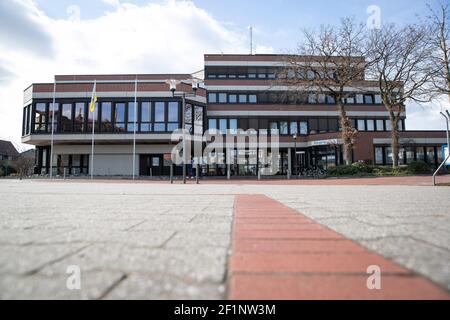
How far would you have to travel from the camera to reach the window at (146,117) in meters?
25.2

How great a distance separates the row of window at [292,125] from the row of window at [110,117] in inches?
269

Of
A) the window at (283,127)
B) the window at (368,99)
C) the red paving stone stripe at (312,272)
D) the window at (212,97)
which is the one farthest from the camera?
the window at (368,99)

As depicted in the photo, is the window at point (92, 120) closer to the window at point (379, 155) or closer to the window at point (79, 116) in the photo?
the window at point (79, 116)

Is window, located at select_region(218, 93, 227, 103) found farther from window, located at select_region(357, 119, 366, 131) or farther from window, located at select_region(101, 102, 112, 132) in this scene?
window, located at select_region(357, 119, 366, 131)

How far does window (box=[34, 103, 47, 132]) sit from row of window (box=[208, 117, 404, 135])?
16.4 metres

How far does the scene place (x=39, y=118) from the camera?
84.5 ft

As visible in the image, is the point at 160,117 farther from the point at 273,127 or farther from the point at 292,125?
the point at 292,125

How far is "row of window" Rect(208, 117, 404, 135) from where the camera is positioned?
31.3 meters

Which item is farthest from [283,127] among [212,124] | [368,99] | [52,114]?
[52,114]

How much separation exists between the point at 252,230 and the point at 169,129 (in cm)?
2360

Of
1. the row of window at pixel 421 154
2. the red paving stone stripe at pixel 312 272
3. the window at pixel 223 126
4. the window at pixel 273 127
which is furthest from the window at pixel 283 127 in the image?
the red paving stone stripe at pixel 312 272

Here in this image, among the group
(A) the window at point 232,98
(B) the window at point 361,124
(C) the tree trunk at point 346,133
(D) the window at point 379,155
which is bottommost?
(D) the window at point 379,155
